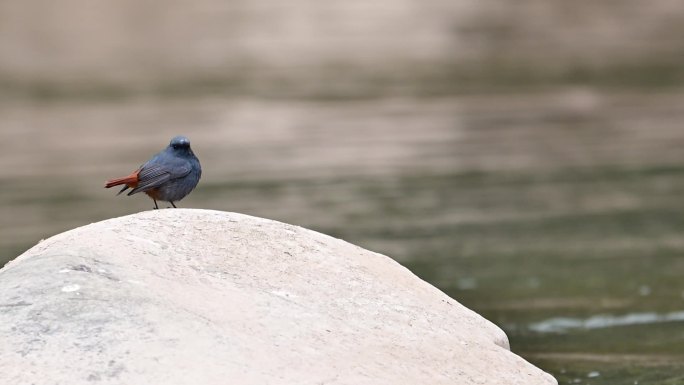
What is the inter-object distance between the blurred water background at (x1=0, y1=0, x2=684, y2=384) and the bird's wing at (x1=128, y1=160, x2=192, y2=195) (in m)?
3.34

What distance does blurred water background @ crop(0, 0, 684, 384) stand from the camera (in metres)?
12.5

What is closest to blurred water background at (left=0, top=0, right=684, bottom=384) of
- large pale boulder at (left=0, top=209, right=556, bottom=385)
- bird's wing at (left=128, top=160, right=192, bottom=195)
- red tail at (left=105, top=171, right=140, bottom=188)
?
large pale boulder at (left=0, top=209, right=556, bottom=385)

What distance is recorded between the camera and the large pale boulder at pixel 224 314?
5.12 metres

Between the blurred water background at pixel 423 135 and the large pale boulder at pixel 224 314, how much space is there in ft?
10.4

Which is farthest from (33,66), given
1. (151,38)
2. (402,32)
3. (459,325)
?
(459,325)

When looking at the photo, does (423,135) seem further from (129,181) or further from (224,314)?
(224,314)

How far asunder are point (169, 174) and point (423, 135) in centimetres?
1623

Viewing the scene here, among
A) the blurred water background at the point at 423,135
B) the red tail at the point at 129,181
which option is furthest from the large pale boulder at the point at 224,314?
the blurred water background at the point at 423,135

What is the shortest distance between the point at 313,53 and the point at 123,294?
3050cm

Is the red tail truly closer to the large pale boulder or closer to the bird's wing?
the bird's wing

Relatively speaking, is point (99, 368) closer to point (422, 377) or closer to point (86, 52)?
point (422, 377)

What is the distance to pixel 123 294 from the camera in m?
5.43

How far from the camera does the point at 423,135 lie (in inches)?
911

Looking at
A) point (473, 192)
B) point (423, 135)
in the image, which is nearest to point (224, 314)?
point (473, 192)
